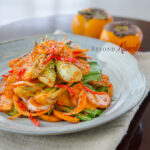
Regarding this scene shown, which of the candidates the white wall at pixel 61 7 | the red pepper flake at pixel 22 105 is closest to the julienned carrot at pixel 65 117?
the red pepper flake at pixel 22 105

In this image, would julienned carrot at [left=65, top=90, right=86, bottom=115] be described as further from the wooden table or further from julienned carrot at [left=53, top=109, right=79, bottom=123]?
the wooden table

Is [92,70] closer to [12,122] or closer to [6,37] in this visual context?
[12,122]

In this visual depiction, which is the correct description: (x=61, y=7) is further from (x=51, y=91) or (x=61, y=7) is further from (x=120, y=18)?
(x=51, y=91)

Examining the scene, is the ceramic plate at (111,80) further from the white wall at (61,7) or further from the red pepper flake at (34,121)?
the white wall at (61,7)

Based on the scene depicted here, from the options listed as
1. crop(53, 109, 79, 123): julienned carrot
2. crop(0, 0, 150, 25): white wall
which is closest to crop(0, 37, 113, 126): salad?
crop(53, 109, 79, 123): julienned carrot

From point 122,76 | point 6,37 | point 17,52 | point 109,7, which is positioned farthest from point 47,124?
point 109,7
